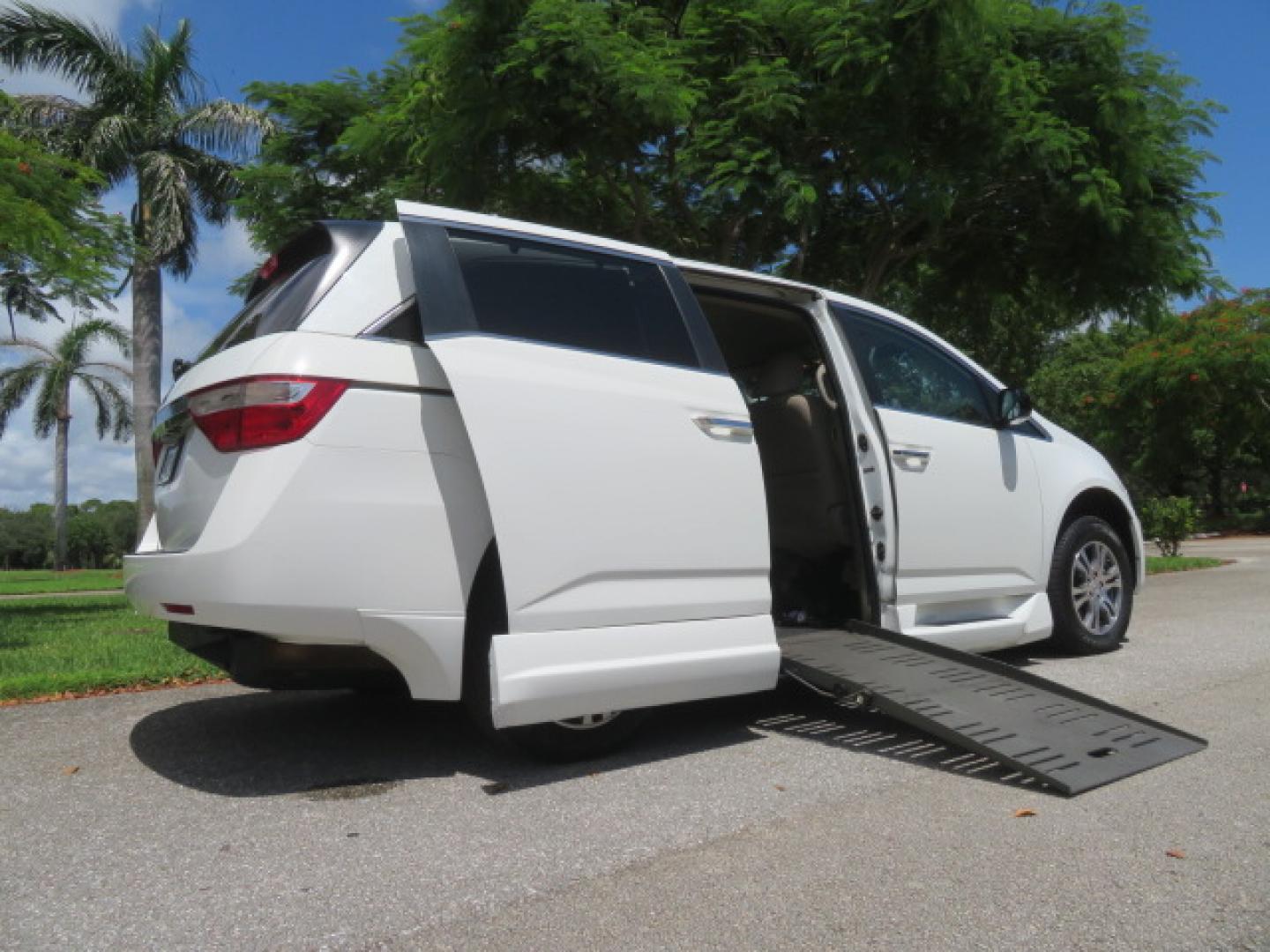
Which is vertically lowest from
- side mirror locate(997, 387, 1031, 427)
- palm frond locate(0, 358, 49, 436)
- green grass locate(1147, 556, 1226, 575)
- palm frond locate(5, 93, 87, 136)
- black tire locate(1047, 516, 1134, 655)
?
green grass locate(1147, 556, 1226, 575)

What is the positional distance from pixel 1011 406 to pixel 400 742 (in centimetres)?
363

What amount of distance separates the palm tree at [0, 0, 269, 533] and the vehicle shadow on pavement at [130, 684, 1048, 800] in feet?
48.7

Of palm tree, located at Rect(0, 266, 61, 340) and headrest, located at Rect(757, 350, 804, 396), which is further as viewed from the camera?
palm tree, located at Rect(0, 266, 61, 340)

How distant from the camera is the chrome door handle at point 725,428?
385 centimetres

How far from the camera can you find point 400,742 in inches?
160

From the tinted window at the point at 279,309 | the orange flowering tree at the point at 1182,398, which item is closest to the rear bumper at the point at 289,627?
the tinted window at the point at 279,309

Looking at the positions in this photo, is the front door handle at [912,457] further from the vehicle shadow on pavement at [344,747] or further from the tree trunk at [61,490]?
the tree trunk at [61,490]

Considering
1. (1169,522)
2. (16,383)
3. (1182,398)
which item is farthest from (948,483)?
(16,383)

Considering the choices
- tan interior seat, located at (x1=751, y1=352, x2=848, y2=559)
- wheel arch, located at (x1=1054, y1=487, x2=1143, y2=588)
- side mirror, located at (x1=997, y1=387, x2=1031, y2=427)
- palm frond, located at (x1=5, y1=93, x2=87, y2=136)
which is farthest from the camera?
palm frond, located at (x1=5, y1=93, x2=87, y2=136)

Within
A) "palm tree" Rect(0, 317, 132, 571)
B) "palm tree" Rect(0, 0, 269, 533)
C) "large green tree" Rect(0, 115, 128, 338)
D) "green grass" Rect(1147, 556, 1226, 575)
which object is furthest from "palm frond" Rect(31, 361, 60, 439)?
"green grass" Rect(1147, 556, 1226, 575)

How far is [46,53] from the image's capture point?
1797 cm

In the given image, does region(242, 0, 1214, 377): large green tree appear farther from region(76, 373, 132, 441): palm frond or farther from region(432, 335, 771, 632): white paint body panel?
Result: region(76, 373, 132, 441): palm frond

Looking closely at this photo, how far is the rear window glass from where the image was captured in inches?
134

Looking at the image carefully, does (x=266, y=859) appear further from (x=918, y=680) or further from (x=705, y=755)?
(x=918, y=680)
